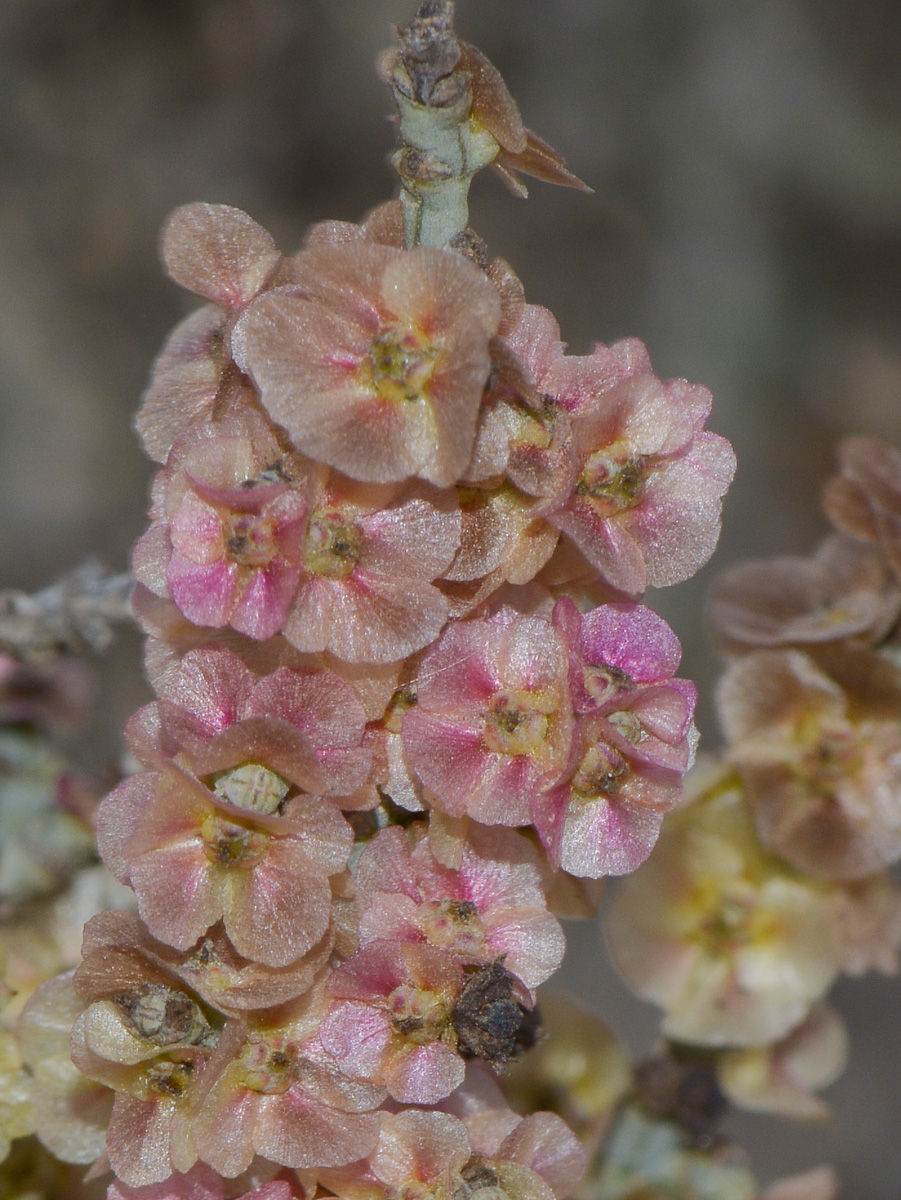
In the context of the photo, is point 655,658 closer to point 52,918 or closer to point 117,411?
point 52,918

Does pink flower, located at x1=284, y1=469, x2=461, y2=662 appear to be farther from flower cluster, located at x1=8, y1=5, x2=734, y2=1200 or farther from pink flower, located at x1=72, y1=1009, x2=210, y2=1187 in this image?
pink flower, located at x1=72, y1=1009, x2=210, y2=1187

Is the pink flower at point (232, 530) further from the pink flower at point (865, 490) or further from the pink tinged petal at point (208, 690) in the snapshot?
the pink flower at point (865, 490)

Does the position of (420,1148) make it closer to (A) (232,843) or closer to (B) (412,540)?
(A) (232,843)

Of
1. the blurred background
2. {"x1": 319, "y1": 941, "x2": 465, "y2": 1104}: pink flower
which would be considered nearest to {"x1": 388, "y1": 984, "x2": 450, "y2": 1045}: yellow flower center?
{"x1": 319, "y1": 941, "x2": 465, "y2": 1104}: pink flower

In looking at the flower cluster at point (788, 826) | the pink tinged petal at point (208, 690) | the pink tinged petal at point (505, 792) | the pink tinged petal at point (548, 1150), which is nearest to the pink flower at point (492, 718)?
the pink tinged petal at point (505, 792)

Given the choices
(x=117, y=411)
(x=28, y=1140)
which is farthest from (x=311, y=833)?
(x=117, y=411)
